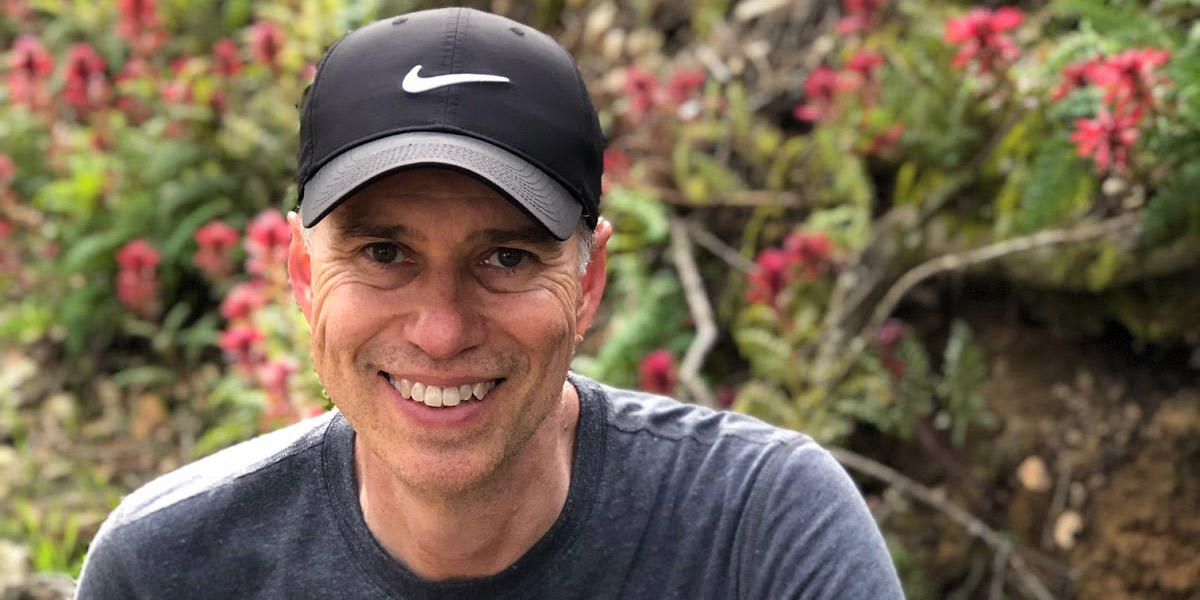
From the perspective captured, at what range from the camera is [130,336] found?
590cm

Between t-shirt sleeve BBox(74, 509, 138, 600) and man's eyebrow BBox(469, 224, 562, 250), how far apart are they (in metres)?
0.87

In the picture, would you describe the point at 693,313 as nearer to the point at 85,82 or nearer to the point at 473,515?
the point at 473,515

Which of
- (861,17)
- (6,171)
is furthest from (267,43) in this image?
(861,17)

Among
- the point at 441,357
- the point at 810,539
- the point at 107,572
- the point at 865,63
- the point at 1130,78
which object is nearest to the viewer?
the point at 441,357

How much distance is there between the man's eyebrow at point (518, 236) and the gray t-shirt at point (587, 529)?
43cm

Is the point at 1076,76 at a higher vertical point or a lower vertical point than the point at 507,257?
lower

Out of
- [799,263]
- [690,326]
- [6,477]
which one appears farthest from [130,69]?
[799,263]

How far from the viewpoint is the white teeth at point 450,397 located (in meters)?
1.90

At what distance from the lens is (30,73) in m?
5.80

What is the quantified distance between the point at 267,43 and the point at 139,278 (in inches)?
45.4

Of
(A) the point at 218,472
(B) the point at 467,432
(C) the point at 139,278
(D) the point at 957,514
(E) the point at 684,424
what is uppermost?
(B) the point at 467,432

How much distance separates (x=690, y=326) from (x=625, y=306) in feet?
0.86

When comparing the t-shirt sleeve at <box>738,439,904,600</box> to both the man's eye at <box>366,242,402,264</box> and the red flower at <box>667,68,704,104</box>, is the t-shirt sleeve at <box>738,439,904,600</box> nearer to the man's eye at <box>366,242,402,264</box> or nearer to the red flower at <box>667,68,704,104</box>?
the man's eye at <box>366,242,402,264</box>

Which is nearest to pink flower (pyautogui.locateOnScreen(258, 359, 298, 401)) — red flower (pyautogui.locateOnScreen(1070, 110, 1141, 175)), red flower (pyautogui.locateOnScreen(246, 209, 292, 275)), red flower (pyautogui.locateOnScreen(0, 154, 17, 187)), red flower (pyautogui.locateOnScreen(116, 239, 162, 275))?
red flower (pyautogui.locateOnScreen(246, 209, 292, 275))
